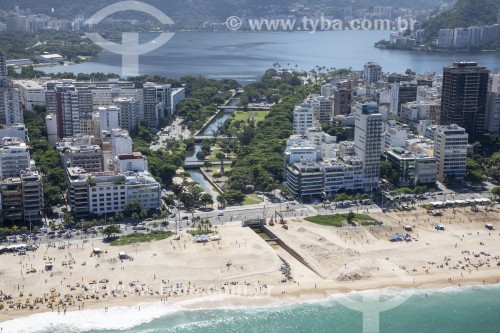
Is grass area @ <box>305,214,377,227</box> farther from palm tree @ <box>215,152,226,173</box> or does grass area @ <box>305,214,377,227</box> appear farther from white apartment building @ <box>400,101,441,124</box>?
white apartment building @ <box>400,101,441,124</box>

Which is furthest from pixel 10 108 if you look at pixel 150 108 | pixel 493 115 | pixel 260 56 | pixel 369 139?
pixel 260 56

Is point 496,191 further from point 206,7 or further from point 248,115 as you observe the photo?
point 206,7

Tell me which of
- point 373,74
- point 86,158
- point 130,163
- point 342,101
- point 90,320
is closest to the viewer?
point 90,320

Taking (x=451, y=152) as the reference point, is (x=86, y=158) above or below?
below

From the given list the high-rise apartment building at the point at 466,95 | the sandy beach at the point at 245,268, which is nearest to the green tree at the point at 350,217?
the sandy beach at the point at 245,268

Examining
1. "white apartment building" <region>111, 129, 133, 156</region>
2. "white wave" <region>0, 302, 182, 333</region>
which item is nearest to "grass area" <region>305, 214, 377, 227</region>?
"white wave" <region>0, 302, 182, 333</region>

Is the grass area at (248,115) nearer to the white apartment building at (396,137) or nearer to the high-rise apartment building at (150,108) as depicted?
the high-rise apartment building at (150,108)
